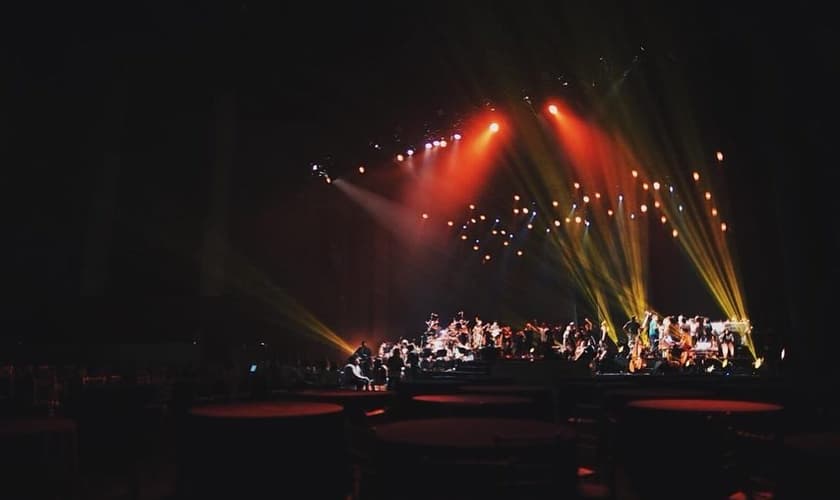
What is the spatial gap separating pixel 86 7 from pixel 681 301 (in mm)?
13868

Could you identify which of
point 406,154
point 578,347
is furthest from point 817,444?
point 406,154

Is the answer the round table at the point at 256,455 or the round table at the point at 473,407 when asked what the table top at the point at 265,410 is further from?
the round table at the point at 473,407

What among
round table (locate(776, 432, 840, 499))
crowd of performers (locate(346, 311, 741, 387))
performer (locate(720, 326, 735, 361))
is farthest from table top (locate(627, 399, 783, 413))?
performer (locate(720, 326, 735, 361))

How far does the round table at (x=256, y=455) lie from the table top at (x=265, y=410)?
0.02 meters

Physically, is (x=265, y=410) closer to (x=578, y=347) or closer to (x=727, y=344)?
(x=727, y=344)

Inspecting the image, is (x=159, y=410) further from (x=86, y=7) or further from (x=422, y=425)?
(x=86, y=7)

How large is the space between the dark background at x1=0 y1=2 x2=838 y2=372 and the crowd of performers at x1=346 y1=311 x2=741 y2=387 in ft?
4.91

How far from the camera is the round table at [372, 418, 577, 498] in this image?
2.99 m

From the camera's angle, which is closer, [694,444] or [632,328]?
[694,444]

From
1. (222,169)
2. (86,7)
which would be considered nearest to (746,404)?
(86,7)

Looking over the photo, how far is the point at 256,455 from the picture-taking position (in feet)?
11.7

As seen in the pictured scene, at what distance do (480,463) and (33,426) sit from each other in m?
2.80

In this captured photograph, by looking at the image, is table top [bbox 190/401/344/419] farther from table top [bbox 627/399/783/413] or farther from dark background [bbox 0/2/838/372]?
dark background [bbox 0/2/838/372]

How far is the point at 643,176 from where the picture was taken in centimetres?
1558
